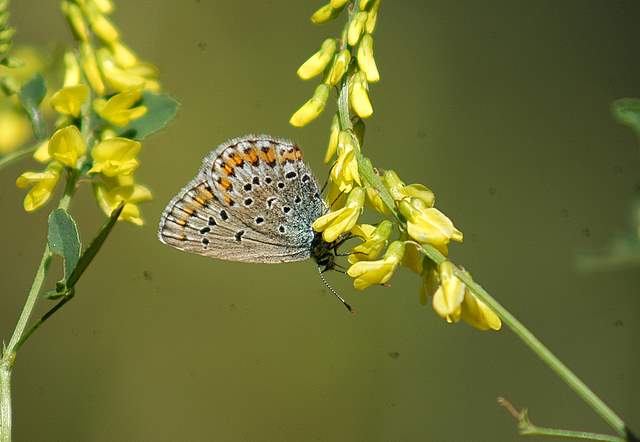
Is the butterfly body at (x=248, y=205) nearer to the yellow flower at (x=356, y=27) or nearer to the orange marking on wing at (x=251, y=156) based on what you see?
the orange marking on wing at (x=251, y=156)

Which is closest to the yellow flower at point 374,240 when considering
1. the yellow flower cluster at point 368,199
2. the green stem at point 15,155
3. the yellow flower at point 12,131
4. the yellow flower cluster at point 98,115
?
the yellow flower cluster at point 368,199

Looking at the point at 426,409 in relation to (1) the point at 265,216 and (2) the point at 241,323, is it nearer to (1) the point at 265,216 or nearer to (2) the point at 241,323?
(2) the point at 241,323

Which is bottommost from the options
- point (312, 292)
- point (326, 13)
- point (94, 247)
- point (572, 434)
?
point (312, 292)

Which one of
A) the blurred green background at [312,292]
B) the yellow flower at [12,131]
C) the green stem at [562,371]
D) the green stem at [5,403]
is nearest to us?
the green stem at [562,371]

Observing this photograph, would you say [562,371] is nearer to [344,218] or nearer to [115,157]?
[344,218]

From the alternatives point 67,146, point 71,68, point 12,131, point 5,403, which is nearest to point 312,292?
point 12,131

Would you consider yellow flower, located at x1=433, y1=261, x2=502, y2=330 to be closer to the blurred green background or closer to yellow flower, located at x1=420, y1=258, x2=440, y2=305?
yellow flower, located at x1=420, y1=258, x2=440, y2=305
